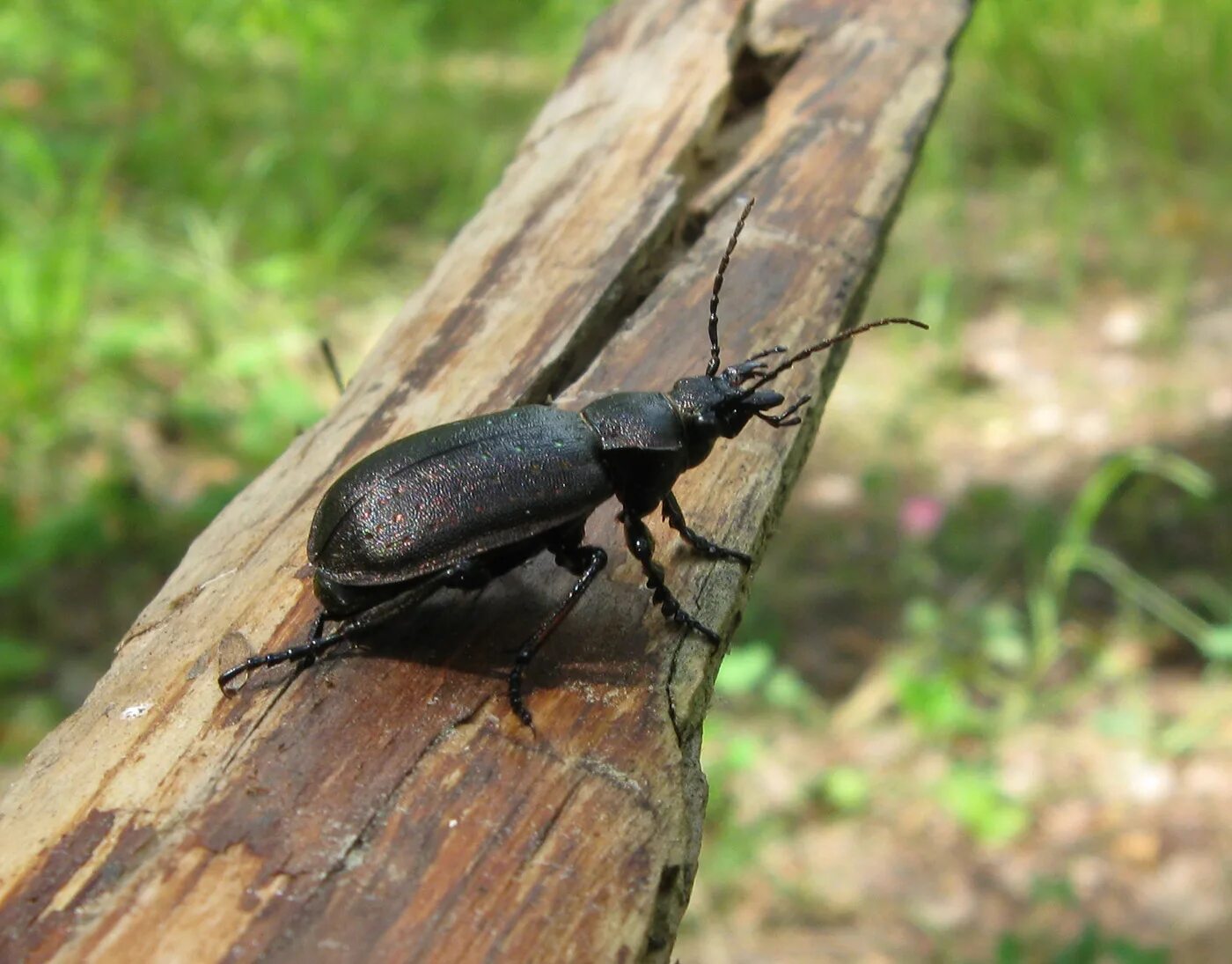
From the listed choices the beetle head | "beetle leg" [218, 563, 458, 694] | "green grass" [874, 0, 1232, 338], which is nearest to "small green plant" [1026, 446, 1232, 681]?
"green grass" [874, 0, 1232, 338]

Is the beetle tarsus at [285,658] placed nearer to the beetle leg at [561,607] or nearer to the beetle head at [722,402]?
the beetle leg at [561,607]

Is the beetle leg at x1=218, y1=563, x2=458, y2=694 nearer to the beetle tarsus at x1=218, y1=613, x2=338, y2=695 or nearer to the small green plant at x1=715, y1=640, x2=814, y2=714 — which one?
the beetle tarsus at x1=218, y1=613, x2=338, y2=695

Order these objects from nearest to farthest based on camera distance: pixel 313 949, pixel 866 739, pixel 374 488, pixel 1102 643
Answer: pixel 313 949 < pixel 374 488 < pixel 866 739 < pixel 1102 643

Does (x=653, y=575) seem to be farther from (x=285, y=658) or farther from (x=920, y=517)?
(x=920, y=517)

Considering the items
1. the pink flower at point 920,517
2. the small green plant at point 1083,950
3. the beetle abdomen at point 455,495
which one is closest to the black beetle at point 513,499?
the beetle abdomen at point 455,495

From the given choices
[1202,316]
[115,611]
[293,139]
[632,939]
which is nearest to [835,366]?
[632,939]

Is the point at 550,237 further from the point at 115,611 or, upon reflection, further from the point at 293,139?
the point at 293,139
